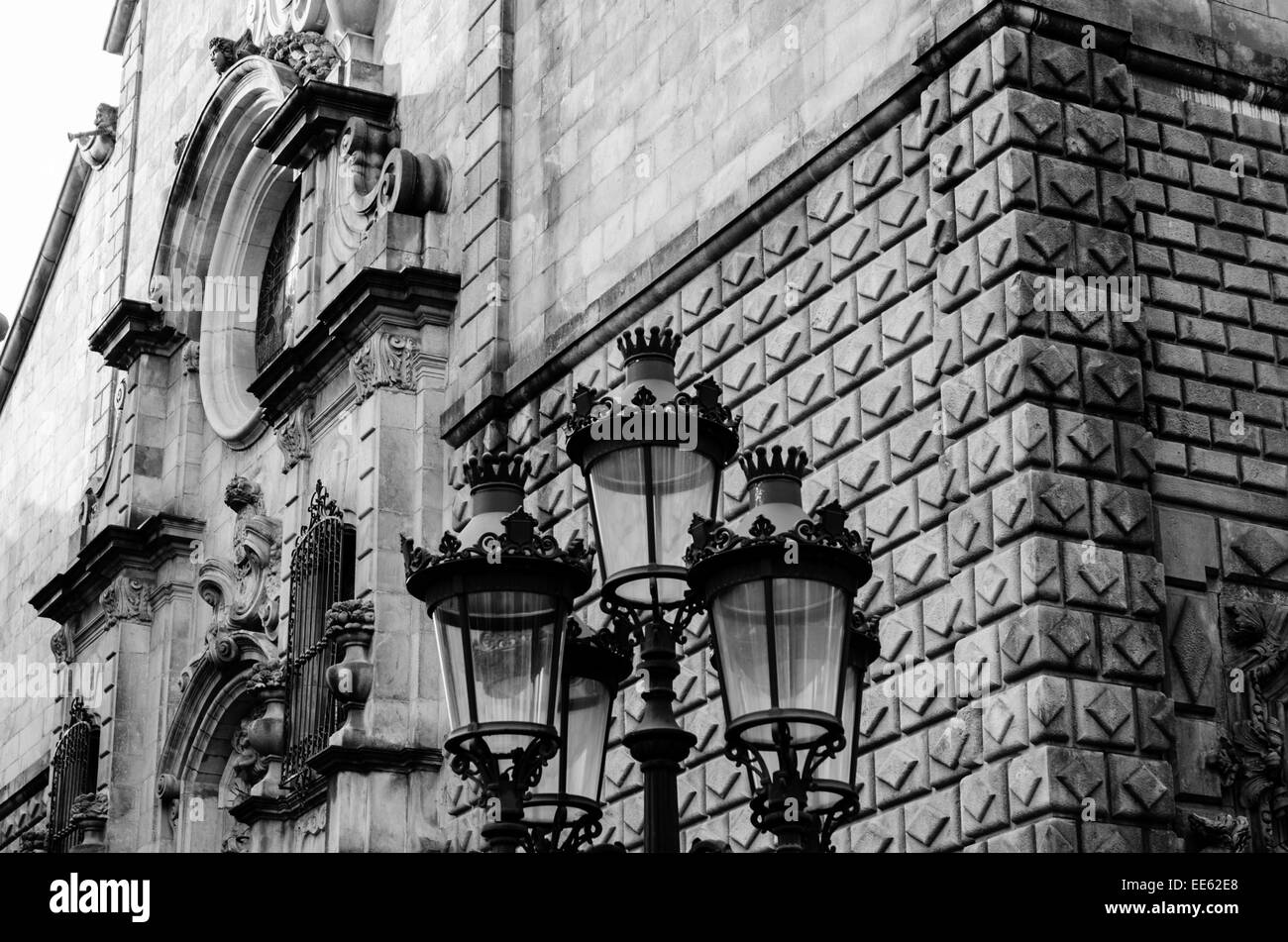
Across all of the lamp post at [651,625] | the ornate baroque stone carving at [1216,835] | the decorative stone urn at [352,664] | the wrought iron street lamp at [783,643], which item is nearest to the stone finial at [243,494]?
the decorative stone urn at [352,664]

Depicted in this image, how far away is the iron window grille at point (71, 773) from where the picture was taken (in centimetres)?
2481

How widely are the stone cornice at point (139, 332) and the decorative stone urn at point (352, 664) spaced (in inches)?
317

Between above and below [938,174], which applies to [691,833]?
below

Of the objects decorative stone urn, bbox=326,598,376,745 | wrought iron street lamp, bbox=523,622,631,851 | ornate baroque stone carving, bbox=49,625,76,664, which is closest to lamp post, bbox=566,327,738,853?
wrought iron street lamp, bbox=523,622,631,851

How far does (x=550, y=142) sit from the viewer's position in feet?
61.5

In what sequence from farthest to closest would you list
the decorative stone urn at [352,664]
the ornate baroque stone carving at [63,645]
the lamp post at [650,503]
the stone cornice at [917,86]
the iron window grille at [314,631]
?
the ornate baroque stone carving at [63,645] < the iron window grille at [314,631] < the decorative stone urn at [352,664] < the stone cornice at [917,86] < the lamp post at [650,503]

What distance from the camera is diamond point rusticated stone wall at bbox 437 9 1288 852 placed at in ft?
41.3

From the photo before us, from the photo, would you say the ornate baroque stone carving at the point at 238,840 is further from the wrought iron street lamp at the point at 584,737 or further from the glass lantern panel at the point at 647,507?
the glass lantern panel at the point at 647,507

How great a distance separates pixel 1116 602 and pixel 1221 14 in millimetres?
4129

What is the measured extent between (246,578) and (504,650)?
13361mm
